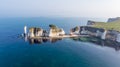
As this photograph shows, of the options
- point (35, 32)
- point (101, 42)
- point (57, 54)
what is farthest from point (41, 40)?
point (101, 42)

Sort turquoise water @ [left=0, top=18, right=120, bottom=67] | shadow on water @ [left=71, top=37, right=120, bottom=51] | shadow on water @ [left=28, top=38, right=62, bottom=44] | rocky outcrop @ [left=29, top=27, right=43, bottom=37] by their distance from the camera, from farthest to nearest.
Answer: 1. rocky outcrop @ [left=29, top=27, right=43, bottom=37]
2. shadow on water @ [left=28, top=38, right=62, bottom=44]
3. shadow on water @ [left=71, top=37, right=120, bottom=51]
4. turquoise water @ [left=0, top=18, right=120, bottom=67]

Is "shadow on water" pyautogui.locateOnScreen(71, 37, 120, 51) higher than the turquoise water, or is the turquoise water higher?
"shadow on water" pyautogui.locateOnScreen(71, 37, 120, 51)

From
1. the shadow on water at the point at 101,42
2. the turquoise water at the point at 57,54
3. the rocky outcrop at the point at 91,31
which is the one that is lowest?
the turquoise water at the point at 57,54

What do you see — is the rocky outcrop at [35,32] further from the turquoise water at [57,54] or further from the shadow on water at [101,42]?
the shadow on water at [101,42]

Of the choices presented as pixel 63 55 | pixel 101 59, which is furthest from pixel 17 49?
pixel 101 59

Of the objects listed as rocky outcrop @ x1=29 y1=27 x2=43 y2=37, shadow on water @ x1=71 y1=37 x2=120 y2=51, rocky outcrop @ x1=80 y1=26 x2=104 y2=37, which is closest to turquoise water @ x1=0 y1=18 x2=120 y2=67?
shadow on water @ x1=71 y1=37 x2=120 y2=51

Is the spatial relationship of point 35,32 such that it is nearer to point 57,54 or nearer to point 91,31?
point 91,31

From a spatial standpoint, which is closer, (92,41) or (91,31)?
(92,41)

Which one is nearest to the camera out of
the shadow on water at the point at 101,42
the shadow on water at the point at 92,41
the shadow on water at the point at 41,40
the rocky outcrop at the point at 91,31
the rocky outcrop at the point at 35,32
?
the shadow on water at the point at 101,42

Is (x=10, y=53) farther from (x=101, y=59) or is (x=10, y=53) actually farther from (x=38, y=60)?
(x=101, y=59)

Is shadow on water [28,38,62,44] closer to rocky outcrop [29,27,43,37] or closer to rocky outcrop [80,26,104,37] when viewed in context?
rocky outcrop [29,27,43,37]

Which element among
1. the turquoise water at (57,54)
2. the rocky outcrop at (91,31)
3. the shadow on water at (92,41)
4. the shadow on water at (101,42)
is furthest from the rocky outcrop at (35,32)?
the rocky outcrop at (91,31)
